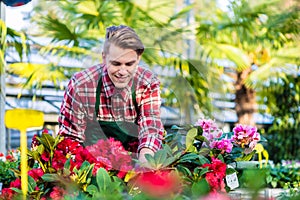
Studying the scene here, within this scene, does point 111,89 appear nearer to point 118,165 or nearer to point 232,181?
point 118,165

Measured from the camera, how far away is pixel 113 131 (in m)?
2.40

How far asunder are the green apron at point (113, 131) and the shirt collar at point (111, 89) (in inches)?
1.0

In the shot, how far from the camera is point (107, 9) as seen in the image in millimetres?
6863

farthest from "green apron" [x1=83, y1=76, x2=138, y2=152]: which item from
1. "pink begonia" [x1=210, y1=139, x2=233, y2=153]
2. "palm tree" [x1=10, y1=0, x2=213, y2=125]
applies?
"palm tree" [x1=10, y1=0, x2=213, y2=125]

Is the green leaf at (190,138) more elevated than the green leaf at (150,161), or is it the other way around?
the green leaf at (190,138)

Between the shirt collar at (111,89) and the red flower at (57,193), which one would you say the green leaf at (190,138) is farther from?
the red flower at (57,193)

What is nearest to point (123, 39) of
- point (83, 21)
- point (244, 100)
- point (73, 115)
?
point (73, 115)

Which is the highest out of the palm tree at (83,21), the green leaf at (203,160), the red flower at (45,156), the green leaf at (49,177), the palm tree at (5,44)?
the palm tree at (83,21)

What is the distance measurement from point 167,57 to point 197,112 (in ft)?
1.84

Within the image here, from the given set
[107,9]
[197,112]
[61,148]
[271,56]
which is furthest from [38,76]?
[61,148]

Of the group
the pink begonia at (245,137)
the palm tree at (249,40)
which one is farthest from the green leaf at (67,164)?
the palm tree at (249,40)

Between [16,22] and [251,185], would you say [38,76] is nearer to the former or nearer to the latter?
[16,22]

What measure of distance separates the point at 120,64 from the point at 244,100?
577cm

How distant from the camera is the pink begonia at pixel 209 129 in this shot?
2.57 m
